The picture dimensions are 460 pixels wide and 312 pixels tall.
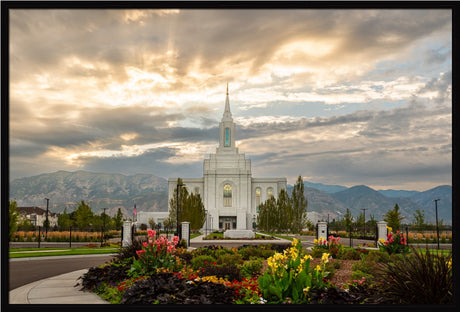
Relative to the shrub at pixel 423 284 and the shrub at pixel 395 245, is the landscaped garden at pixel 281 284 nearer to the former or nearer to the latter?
the shrub at pixel 423 284

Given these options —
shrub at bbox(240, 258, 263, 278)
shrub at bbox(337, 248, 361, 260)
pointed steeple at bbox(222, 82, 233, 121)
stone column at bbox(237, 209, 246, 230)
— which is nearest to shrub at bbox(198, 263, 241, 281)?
shrub at bbox(240, 258, 263, 278)

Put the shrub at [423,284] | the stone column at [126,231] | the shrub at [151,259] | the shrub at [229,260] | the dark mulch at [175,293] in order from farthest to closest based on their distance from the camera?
1. the stone column at [126,231]
2. the shrub at [229,260]
3. the shrub at [151,259]
4. the dark mulch at [175,293]
5. the shrub at [423,284]

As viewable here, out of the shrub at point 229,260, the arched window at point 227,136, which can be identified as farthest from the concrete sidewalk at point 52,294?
the arched window at point 227,136

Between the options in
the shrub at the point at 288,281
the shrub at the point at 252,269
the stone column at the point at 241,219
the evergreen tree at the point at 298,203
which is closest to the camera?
the shrub at the point at 288,281

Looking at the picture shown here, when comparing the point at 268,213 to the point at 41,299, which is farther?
the point at 268,213

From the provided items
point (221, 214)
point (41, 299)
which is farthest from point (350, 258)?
point (221, 214)

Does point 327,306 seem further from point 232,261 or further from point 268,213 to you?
point 268,213

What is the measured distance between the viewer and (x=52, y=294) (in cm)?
926

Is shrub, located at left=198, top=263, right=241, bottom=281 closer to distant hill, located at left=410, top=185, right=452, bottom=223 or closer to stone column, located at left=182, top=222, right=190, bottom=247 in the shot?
distant hill, located at left=410, top=185, right=452, bottom=223

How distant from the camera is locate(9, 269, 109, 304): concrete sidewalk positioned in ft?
27.8

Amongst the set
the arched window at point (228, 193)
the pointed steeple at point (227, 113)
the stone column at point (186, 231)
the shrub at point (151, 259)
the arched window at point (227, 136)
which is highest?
the pointed steeple at point (227, 113)

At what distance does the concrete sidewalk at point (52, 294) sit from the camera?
847 cm
